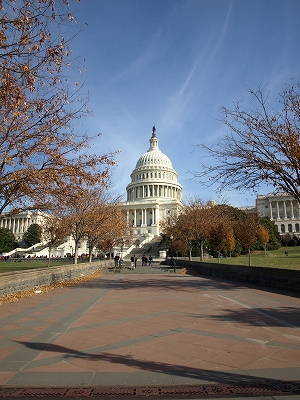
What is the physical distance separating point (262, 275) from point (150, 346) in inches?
465

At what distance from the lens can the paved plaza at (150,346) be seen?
433 cm

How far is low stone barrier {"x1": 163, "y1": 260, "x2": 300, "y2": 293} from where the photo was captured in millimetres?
13422

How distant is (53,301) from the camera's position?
442 inches

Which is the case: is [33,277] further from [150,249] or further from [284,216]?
[284,216]

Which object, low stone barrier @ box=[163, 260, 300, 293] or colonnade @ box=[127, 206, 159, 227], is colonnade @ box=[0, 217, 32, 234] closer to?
colonnade @ box=[127, 206, 159, 227]

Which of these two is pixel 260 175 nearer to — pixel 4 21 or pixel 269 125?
pixel 269 125

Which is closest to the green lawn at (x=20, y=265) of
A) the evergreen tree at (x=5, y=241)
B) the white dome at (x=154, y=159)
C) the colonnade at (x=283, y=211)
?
the evergreen tree at (x=5, y=241)

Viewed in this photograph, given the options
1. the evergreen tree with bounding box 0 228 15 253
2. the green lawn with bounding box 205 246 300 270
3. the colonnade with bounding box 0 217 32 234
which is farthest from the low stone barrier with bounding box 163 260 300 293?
the colonnade with bounding box 0 217 32 234

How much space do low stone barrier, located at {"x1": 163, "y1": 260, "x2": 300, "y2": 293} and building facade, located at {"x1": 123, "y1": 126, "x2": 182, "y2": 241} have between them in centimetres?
8184

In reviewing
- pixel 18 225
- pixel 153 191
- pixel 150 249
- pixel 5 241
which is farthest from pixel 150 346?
pixel 18 225

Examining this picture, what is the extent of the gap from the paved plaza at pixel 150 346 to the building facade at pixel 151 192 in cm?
9505

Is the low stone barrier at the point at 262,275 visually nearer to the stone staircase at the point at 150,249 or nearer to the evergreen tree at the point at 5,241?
the stone staircase at the point at 150,249

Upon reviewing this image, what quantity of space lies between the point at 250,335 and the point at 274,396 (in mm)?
2690

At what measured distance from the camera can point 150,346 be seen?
576cm
